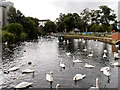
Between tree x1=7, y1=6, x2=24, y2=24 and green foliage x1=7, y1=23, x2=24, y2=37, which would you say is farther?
tree x1=7, y1=6, x2=24, y2=24

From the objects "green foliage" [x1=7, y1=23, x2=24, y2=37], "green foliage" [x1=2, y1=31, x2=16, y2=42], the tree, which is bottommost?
"green foliage" [x1=2, y1=31, x2=16, y2=42]

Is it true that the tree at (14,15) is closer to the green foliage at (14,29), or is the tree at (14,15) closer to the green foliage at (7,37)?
the green foliage at (14,29)

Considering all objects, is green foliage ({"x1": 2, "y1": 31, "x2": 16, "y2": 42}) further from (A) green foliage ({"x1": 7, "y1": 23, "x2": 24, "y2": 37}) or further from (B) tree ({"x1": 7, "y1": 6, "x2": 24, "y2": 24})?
(B) tree ({"x1": 7, "y1": 6, "x2": 24, "y2": 24})

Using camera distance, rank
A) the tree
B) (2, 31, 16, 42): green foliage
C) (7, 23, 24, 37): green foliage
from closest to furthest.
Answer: (2, 31, 16, 42): green foliage, (7, 23, 24, 37): green foliage, the tree

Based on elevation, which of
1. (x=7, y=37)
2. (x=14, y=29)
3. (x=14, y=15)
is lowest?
(x=7, y=37)

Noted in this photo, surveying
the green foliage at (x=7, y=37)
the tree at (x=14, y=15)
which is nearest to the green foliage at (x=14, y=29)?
the green foliage at (x=7, y=37)

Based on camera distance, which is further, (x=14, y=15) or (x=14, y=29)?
(x=14, y=15)

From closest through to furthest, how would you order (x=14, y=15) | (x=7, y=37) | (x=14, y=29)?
(x=7, y=37) → (x=14, y=29) → (x=14, y=15)

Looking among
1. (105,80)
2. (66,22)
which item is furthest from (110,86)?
(66,22)

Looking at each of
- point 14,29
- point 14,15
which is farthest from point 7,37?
point 14,15

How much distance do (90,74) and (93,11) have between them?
261 ft

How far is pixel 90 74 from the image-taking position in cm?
1616

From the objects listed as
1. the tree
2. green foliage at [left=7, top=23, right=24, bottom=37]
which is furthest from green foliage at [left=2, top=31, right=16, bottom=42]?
the tree

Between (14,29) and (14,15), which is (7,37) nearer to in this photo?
(14,29)
